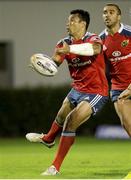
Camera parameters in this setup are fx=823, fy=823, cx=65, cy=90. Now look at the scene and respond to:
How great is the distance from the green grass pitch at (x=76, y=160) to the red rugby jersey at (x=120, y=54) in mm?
1358

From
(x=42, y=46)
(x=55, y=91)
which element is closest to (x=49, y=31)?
(x=42, y=46)

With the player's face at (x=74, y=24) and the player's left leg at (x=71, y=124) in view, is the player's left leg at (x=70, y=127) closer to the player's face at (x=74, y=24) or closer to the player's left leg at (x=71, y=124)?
the player's left leg at (x=71, y=124)

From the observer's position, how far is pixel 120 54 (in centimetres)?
1220

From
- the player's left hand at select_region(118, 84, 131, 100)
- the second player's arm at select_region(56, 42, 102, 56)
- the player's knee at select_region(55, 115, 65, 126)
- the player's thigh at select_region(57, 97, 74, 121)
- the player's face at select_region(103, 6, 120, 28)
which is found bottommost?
the player's knee at select_region(55, 115, 65, 126)

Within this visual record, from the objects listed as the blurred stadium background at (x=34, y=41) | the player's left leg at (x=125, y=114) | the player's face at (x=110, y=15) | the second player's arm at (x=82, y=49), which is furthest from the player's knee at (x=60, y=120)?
the blurred stadium background at (x=34, y=41)

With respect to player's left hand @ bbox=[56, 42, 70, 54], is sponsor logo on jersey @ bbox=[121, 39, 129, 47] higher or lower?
lower

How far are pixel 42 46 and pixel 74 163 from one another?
13.3m

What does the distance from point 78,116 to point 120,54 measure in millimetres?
1476

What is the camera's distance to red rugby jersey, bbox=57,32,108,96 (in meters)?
11.5

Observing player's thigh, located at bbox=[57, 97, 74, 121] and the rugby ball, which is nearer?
the rugby ball

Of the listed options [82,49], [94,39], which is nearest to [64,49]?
[82,49]

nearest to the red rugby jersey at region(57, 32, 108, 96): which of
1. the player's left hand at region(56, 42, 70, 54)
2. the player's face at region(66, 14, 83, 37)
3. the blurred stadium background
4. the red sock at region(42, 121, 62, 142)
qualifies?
the player's face at region(66, 14, 83, 37)

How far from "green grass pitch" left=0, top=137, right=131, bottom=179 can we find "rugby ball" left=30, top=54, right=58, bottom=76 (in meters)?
1.39

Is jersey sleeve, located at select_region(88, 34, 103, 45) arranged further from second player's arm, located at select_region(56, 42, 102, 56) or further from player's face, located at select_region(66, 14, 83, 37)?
player's face, located at select_region(66, 14, 83, 37)
